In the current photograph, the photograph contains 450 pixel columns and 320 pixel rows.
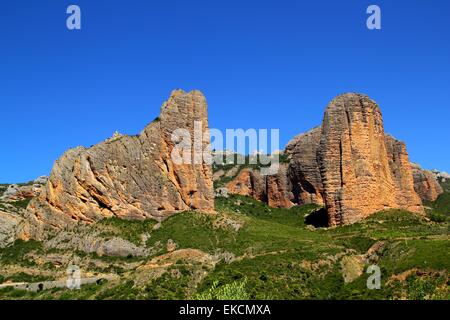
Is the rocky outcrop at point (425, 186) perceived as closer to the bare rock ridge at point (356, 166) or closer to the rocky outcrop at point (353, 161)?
the bare rock ridge at point (356, 166)

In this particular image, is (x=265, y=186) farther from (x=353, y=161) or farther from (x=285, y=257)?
(x=285, y=257)

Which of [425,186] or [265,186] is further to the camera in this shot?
[425,186]

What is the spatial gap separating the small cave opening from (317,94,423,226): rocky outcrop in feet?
15.3

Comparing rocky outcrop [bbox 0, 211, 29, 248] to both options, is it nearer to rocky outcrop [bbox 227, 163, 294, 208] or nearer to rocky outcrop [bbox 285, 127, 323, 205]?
rocky outcrop [bbox 285, 127, 323, 205]

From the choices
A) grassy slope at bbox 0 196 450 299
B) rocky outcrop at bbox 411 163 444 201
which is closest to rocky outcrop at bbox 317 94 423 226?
grassy slope at bbox 0 196 450 299

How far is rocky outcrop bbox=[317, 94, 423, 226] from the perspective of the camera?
77.5 meters

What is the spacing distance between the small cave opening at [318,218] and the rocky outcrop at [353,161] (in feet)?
15.3

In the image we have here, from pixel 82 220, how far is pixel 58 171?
7271 mm

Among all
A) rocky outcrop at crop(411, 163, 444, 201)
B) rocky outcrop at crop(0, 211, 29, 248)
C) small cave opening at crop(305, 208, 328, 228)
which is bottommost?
rocky outcrop at crop(0, 211, 29, 248)

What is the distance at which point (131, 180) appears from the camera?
70938 mm

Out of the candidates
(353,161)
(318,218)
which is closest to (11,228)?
(318,218)

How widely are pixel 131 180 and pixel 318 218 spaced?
1243 inches

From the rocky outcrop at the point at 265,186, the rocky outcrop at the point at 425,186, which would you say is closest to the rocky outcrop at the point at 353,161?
the rocky outcrop at the point at 265,186

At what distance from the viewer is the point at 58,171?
235 ft
